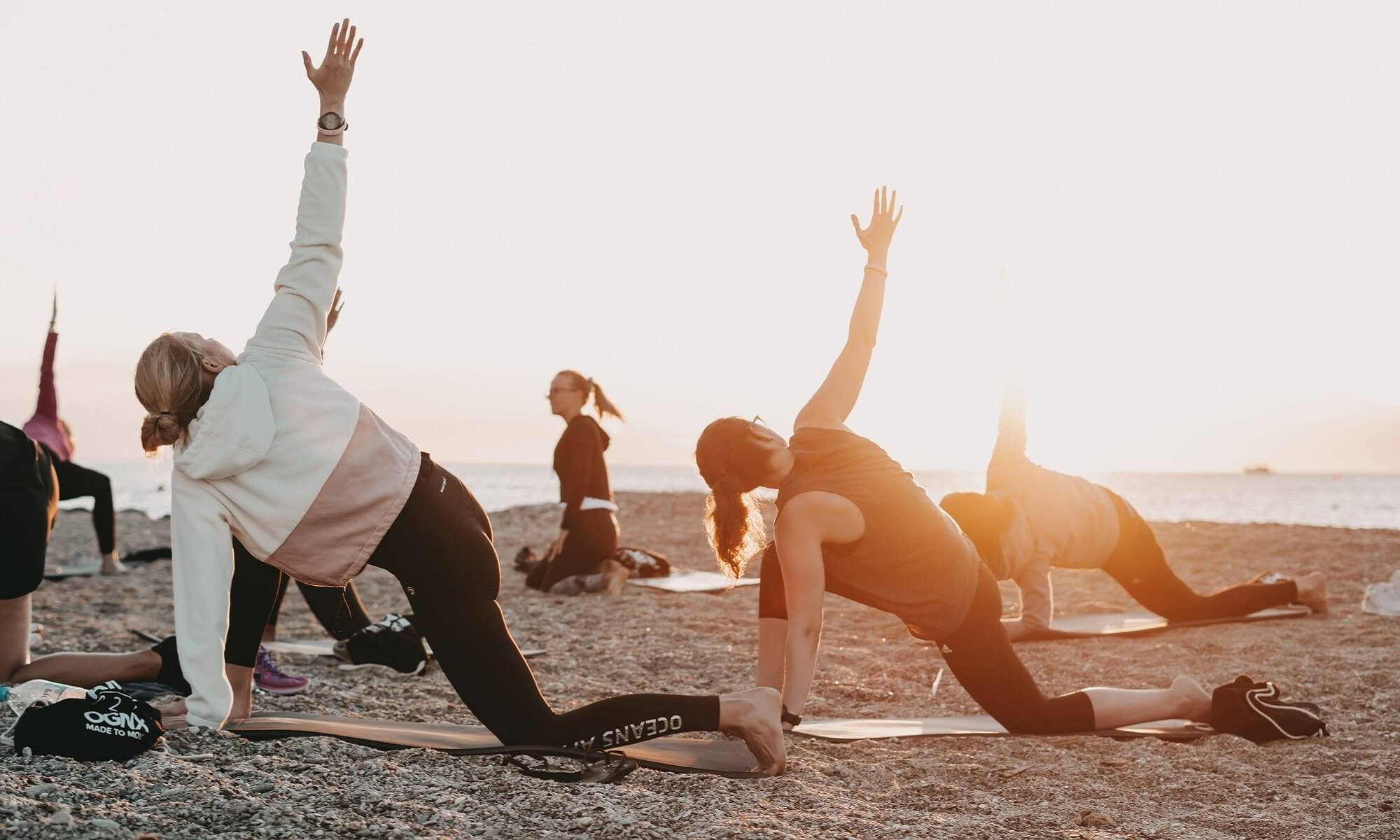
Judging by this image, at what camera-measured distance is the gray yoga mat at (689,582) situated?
8.30 metres

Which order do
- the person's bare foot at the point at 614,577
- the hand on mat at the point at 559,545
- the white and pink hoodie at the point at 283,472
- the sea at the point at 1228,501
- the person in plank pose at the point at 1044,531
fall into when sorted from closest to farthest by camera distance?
the white and pink hoodie at the point at 283,472 → the person in plank pose at the point at 1044,531 → the person's bare foot at the point at 614,577 → the hand on mat at the point at 559,545 → the sea at the point at 1228,501

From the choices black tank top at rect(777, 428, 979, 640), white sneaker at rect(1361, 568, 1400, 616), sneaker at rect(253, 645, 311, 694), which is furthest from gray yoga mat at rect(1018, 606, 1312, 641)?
sneaker at rect(253, 645, 311, 694)

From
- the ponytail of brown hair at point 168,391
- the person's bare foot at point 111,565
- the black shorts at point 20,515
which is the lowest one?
the person's bare foot at point 111,565

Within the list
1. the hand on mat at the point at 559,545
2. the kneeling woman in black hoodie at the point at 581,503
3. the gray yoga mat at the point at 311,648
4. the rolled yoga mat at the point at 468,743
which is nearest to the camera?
the rolled yoga mat at the point at 468,743

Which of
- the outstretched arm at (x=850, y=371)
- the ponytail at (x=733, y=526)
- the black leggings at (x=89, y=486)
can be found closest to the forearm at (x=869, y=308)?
the outstretched arm at (x=850, y=371)

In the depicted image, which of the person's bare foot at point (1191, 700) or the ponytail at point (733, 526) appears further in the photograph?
the person's bare foot at point (1191, 700)

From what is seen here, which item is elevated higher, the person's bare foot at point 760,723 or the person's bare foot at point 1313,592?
the person's bare foot at point 1313,592

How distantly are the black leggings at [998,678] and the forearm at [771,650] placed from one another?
0.58 metres

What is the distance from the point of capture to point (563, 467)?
786 cm

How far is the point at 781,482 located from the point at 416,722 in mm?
1641

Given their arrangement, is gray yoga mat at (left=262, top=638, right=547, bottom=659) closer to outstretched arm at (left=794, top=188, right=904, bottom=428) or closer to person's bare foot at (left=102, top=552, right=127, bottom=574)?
outstretched arm at (left=794, top=188, right=904, bottom=428)

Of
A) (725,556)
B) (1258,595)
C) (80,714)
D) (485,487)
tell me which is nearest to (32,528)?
(80,714)

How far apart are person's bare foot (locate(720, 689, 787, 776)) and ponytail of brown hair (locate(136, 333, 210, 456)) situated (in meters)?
1.73

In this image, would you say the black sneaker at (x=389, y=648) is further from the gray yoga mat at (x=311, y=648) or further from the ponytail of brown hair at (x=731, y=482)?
the ponytail of brown hair at (x=731, y=482)
